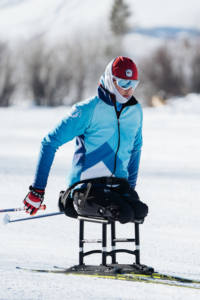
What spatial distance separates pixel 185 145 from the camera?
464 inches

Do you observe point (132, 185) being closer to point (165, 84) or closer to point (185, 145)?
point (185, 145)

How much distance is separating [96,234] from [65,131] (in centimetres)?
183

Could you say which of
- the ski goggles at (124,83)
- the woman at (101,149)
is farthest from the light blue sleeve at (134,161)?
the ski goggles at (124,83)

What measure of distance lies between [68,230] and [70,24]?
224 ft

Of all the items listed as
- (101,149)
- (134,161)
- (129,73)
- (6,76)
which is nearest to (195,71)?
(6,76)

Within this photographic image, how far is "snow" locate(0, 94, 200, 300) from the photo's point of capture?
2434 millimetres

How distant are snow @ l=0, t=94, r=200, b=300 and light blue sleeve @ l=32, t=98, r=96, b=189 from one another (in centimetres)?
61

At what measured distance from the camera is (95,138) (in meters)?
2.62

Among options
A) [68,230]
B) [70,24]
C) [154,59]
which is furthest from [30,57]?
[70,24]

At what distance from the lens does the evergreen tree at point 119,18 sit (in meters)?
49.8

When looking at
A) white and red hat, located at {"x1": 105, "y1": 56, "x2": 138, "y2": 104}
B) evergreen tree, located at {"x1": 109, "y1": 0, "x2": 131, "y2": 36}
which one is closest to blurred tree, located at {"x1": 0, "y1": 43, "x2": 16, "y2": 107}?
evergreen tree, located at {"x1": 109, "y1": 0, "x2": 131, "y2": 36}

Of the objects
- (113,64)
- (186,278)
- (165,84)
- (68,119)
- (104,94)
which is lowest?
(186,278)

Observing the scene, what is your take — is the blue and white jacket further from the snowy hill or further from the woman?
the snowy hill

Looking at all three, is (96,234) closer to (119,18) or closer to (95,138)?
(95,138)
